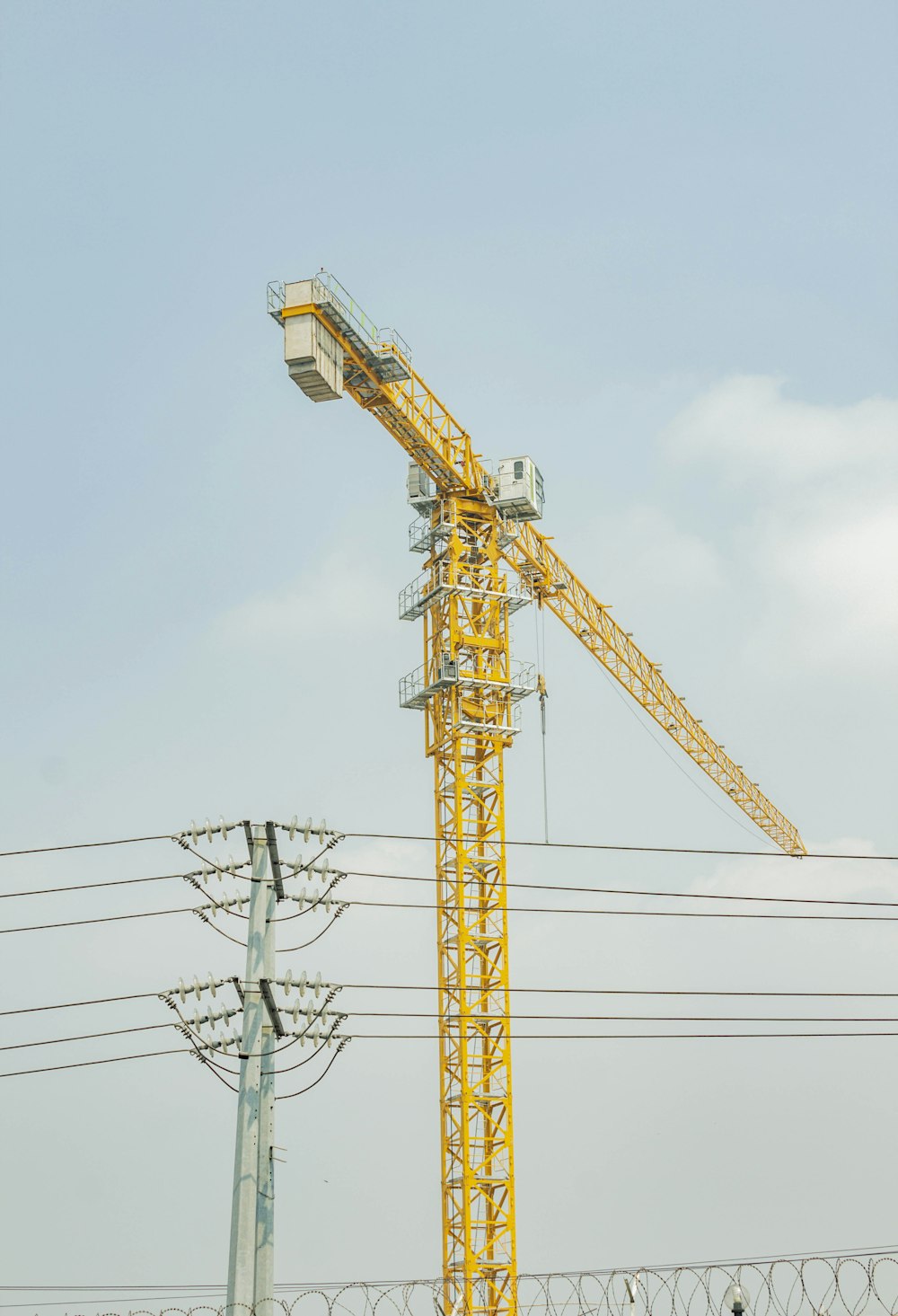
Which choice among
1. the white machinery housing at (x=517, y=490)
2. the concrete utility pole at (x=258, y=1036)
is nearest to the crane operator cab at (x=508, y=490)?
the white machinery housing at (x=517, y=490)

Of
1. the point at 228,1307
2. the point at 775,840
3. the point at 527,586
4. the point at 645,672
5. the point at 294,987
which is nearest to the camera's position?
the point at 228,1307

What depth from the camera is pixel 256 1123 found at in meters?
24.3

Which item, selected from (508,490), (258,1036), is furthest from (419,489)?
(258,1036)

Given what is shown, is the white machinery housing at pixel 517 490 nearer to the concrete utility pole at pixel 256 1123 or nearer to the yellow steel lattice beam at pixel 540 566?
the yellow steel lattice beam at pixel 540 566

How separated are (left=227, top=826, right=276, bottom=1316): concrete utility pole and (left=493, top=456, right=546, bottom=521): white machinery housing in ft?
131

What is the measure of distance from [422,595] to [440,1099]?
61.5 ft

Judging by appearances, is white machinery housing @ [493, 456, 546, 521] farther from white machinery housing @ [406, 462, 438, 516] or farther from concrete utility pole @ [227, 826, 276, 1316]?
concrete utility pole @ [227, 826, 276, 1316]

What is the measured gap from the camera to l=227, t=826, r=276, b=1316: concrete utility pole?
2348 centimetres

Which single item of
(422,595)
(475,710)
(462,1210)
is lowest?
(462,1210)

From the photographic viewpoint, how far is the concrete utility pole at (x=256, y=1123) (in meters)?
23.5

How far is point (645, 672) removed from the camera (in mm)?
72875

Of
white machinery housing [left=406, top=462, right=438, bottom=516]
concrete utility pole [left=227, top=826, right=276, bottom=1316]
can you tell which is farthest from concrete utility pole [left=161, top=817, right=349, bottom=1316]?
white machinery housing [left=406, top=462, right=438, bottom=516]

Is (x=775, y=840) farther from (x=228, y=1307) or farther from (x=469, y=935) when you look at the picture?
(x=228, y=1307)

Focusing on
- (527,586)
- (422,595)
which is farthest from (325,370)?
(527,586)
